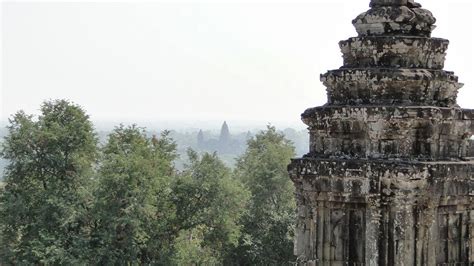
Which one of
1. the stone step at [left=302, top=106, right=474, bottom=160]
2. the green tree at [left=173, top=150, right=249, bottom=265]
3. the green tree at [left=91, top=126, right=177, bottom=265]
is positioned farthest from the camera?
the green tree at [left=173, top=150, right=249, bottom=265]

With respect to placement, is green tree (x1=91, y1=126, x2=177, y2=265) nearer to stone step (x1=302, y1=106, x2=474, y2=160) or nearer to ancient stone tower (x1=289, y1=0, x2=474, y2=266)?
ancient stone tower (x1=289, y1=0, x2=474, y2=266)

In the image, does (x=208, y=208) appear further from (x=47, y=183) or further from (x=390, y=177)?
(x=390, y=177)

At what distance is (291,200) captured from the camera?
39.6 metres

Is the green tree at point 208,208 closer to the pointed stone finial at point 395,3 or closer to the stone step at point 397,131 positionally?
the stone step at point 397,131

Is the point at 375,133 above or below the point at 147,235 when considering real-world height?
above

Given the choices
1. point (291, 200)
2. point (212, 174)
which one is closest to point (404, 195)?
point (212, 174)

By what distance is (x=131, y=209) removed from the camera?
29203mm

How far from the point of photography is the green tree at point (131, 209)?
29188 mm

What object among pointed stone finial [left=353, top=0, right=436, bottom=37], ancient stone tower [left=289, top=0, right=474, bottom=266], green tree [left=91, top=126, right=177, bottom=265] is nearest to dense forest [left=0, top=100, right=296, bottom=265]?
green tree [left=91, top=126, right=177, bottom=265]

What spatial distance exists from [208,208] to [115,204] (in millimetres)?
4665

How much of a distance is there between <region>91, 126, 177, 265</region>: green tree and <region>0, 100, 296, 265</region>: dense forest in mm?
45

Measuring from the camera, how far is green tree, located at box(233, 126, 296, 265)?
3294 cm

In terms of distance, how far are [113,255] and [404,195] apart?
2309 cm

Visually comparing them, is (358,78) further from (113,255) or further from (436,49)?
(113,255)
